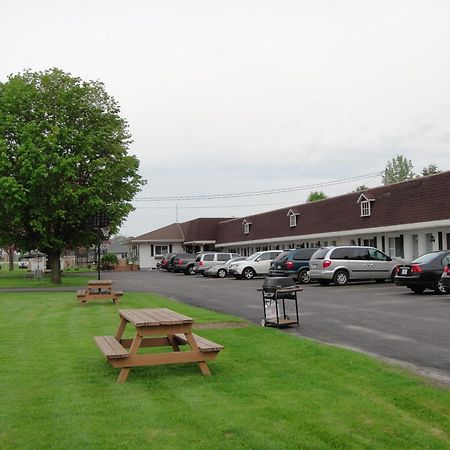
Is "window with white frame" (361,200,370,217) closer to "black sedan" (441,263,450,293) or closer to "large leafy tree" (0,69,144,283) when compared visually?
"large leafy tree" (0,69,144,283)

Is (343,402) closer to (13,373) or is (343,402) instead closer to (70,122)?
(13,373)

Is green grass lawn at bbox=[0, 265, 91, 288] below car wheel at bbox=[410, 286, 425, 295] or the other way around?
the other way around

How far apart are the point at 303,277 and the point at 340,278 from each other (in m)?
3.42

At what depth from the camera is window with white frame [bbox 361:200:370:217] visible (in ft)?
121

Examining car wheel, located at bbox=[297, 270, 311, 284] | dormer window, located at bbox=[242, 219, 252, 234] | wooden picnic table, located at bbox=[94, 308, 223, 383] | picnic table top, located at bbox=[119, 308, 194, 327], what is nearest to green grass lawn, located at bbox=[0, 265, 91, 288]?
car wheel, located at bbox=[297, 270, 311, 284]

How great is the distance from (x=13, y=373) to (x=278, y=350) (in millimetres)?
3835

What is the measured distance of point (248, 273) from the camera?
37188mm

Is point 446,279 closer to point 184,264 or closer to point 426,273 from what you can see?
point 426,273

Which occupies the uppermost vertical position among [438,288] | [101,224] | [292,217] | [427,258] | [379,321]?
[292,217]

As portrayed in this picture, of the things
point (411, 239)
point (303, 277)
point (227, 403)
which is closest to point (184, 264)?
point (303, 277)

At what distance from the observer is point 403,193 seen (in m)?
33.7

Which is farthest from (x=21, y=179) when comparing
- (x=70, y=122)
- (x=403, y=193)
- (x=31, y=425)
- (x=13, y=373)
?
(x=31, y=425)

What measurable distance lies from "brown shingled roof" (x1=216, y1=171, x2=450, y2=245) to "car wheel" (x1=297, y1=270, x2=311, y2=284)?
6463mm

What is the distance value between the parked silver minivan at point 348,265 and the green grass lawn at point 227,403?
60.1ft
